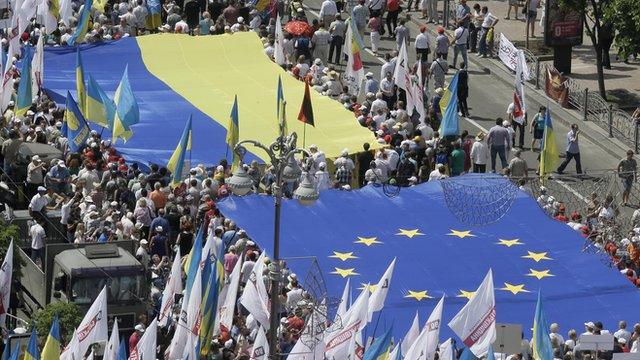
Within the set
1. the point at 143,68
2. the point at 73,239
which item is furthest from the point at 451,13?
the point at 73,239

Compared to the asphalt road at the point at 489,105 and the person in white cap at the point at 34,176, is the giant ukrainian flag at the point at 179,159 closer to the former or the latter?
the person in white cap at the point at 34,176

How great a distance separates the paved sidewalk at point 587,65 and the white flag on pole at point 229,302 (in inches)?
831

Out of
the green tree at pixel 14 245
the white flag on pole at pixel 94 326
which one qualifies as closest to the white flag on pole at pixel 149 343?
the white flag on pole at pixel 94 326

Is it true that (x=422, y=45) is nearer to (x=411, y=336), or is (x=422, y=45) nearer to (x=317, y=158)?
(x=317, y=158)

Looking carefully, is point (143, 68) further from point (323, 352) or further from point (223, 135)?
point (323, 352)

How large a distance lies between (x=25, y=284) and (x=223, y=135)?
1021 centimetres

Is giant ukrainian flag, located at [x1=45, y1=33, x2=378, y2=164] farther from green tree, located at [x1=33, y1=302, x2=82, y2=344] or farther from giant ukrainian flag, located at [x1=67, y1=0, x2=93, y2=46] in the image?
green tree, located at [x1=33, y1=302, x2=82, y2=344]

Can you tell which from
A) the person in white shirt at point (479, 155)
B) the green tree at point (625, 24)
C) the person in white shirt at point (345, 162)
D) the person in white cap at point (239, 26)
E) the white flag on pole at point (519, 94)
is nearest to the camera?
the person in white shirt at point (345, 162)

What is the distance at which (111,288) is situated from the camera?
4141 cm

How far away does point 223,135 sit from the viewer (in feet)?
173

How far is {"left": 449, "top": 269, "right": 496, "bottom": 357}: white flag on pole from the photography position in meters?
39.2

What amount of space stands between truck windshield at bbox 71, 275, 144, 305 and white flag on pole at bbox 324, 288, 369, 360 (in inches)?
193

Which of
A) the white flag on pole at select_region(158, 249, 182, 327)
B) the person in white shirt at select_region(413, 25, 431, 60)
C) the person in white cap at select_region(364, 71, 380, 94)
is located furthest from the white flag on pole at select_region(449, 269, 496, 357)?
the person in white shirt at select_region(413, 25, 431, 60)

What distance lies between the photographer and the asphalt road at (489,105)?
54531mm
